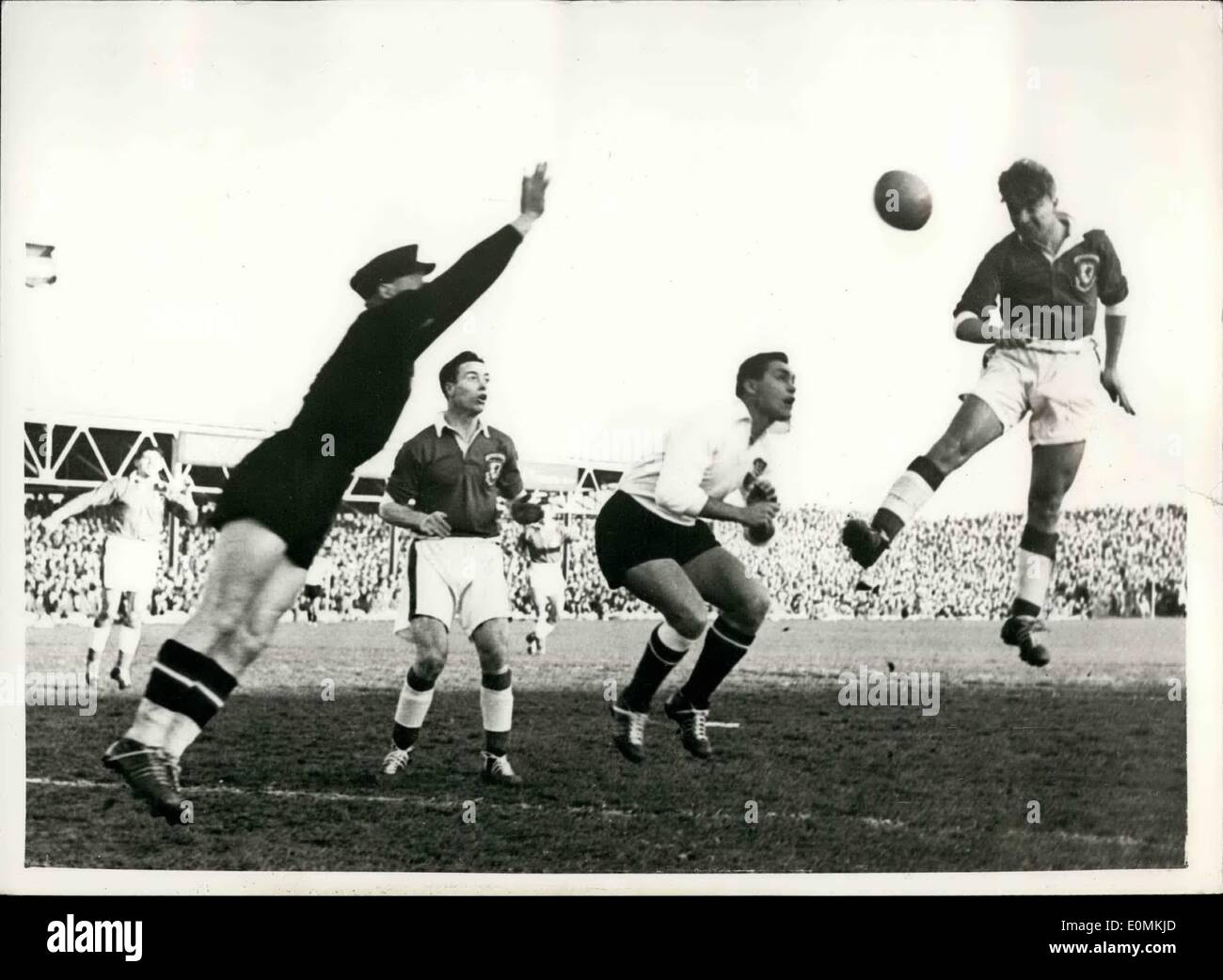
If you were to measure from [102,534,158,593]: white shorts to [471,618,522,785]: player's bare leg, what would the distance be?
122 cm

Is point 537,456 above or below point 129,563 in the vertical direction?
above

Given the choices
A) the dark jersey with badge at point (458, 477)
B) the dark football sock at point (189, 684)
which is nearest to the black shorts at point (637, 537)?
the dark jersey with badge at point (458, 477)

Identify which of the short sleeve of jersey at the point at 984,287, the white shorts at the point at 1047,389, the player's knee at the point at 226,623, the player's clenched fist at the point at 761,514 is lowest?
the player's knee at the point at 226,623

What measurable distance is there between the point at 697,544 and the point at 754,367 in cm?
68

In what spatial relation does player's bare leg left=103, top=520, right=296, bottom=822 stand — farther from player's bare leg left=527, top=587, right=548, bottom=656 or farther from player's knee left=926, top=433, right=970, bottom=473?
player's knee left=926, top=433, right=970, bottom=473

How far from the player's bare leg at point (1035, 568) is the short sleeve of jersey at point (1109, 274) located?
71 cm

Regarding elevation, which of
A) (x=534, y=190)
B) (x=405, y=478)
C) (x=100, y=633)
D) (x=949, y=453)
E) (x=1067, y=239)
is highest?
(x=534, y=190)

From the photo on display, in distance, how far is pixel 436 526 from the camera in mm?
4387

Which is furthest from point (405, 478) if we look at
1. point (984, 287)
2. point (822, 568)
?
point (984, 287)

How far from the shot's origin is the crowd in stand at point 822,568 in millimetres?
4387

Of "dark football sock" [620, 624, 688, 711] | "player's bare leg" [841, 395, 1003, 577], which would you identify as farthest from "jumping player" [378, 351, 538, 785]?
"player's bare leg" [841, 395, 1003, 577]

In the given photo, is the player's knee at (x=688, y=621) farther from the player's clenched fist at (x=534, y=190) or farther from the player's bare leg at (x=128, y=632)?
the player's bare leg at (x=128, y=632)

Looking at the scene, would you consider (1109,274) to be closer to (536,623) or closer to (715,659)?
(715,659)
